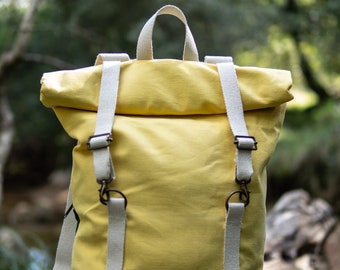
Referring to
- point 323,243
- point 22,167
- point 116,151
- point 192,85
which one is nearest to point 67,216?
point 116,151

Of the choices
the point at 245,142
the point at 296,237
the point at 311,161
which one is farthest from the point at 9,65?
the point at 311,161

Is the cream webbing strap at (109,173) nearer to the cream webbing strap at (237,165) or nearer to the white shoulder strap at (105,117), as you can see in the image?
the white shoulder strap at (105,117)

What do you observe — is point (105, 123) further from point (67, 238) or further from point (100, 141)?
point (67, 238)

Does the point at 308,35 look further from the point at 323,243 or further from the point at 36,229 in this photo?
the point at 323,243

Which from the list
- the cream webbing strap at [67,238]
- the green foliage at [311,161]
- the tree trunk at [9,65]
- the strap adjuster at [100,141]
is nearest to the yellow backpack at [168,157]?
the strap adjuster at [100,141]

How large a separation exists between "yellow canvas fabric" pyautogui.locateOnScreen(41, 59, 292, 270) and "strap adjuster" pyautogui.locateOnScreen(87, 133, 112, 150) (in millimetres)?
33

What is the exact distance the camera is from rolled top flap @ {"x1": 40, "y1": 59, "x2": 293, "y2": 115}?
4.99 feet

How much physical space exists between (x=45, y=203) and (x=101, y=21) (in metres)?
3.96

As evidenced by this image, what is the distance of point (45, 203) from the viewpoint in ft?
32.0

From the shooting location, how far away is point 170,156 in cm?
147

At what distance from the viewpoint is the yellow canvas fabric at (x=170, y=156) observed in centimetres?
146

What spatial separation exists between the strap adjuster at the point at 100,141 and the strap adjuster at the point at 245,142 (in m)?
0.30

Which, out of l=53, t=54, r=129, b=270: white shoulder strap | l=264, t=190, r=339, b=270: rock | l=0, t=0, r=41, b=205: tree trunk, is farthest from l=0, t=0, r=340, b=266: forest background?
l=53, t=54, r=129, b=270: white shoulder strap

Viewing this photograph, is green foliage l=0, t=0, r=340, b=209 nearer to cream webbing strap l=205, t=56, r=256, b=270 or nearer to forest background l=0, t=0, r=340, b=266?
forest background l=0, t=0, r=340, b=266
